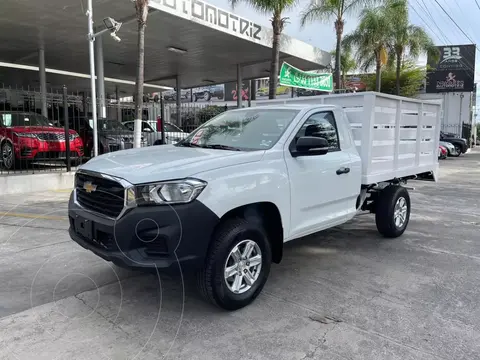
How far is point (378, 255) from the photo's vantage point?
5.43 m

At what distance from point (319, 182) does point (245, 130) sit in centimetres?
101

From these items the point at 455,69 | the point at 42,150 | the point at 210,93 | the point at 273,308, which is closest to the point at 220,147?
the point at 273,308

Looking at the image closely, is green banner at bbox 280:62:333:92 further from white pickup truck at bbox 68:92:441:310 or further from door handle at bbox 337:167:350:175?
door handle at bbox 337:167:350:175

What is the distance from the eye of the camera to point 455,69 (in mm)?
42406

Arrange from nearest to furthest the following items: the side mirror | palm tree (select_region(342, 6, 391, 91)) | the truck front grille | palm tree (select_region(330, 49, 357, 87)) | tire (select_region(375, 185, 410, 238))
A: the truck front grille
the side mirror
tire (select_region(375, 185, 410, 238))
palm tree (select_region(342, 6, 391, 91))
palm tree (select_region(330, 49, 357, 87))

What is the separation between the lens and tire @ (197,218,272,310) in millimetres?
3457

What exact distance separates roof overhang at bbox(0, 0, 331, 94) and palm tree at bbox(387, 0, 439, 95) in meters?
4.10

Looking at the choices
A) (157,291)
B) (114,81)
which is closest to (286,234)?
(157,291)

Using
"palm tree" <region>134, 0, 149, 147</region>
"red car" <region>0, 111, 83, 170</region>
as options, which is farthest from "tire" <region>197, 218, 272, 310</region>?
"palm tree" <region>134, 0, 149, 147</region>

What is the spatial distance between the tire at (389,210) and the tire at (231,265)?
8.98 ft

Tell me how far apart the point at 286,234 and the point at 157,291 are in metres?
1.42

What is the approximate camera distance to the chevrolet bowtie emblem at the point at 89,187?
370cm

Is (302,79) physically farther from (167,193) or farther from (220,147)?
(167,193)

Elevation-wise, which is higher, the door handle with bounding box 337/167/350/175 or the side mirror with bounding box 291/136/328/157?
the side mirror with bounding box 291/136/328/157
